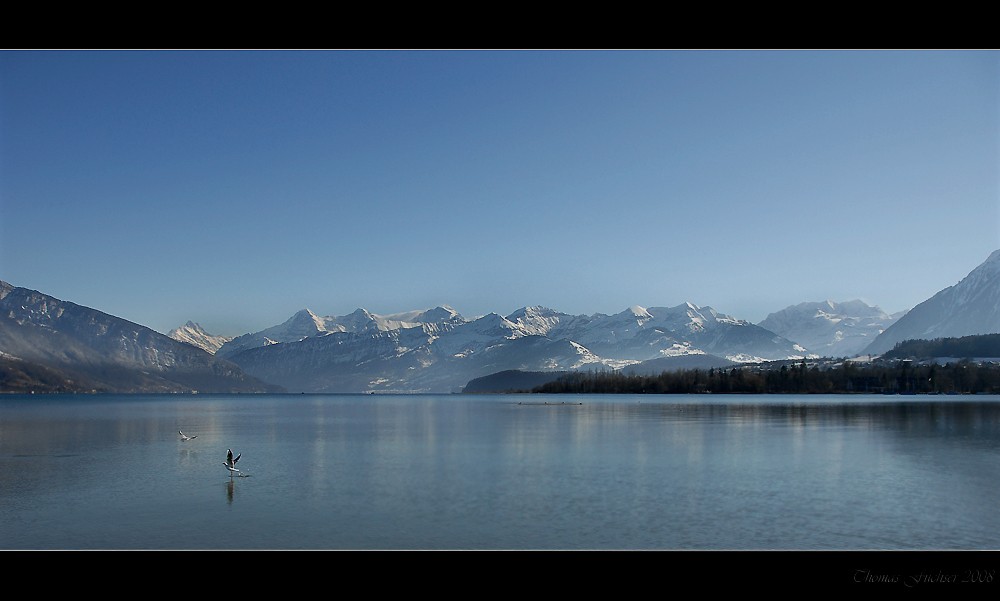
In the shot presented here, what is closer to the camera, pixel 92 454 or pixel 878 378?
pixel 92 454

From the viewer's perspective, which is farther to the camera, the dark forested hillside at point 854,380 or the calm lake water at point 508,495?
the dark forested hillside at point 854,380

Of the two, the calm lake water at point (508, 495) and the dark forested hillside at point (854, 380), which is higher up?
the calm lake water at point (508, 495)

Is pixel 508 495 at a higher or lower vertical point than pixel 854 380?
higher

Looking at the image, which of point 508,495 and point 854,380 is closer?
point 508,495

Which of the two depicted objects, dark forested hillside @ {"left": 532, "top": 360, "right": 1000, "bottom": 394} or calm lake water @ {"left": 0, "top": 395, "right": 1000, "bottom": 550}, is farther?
dark forested hillside @ {"left": 532, "top": 360, "right": 1000, "bottom": 394}

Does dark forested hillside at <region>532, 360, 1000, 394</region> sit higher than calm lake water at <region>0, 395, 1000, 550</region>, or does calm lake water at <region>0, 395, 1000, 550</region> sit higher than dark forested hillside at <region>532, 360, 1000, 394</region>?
calm lake water at <region>0, 395, 1000, 550</region>

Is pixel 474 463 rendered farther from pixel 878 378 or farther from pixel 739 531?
pixel 878 378

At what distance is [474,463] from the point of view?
3038cm
